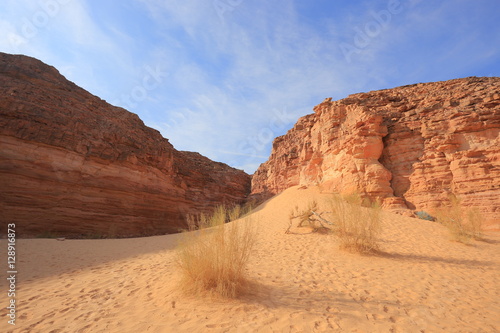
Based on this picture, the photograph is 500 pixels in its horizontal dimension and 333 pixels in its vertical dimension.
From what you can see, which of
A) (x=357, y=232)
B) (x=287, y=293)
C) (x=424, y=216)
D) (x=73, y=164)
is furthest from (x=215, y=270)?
(x=73, y=164)

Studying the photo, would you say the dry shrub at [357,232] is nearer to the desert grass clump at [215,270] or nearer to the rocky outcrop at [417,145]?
the desert grass clump at [215,270]

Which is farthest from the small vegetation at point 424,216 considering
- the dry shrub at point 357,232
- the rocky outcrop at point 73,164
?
the rocky outcrop at point 73,164

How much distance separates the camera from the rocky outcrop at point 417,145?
12953 millimetres

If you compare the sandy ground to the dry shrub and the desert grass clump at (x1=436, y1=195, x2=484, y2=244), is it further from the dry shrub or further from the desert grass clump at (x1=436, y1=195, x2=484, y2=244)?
the desert grass clump at (x1=436, y1=195, x2=484, y2=244)

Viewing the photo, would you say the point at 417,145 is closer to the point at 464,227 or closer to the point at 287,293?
the point at 464,227

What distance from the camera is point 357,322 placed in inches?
137

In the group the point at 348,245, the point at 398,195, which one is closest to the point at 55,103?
the point at 348,245

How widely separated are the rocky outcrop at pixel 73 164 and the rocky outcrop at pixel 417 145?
1397 cm

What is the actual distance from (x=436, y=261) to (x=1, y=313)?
10.7 m

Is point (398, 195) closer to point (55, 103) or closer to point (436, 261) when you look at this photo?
point (436, 261)

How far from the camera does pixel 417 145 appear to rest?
15023mm

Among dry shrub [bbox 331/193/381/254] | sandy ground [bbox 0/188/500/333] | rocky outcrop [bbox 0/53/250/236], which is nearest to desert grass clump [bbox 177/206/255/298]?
sandy ground [bbox 0/188/500/333]

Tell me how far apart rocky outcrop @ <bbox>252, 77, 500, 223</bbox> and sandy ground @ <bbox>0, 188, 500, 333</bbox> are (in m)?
5.59

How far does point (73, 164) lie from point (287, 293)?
1497 cm
